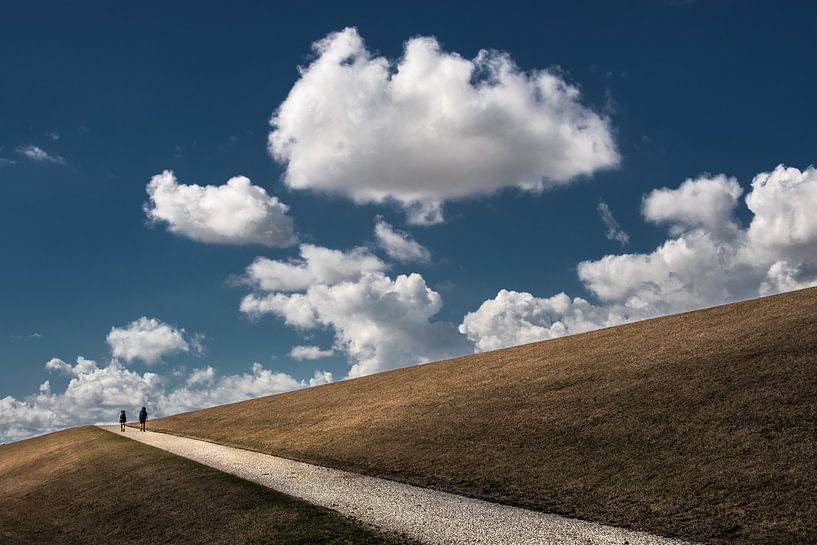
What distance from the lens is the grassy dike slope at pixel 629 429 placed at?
18.8m

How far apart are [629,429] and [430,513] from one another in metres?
12.0

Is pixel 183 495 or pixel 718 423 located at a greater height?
pixel 718 423

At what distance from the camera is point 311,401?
63438mm

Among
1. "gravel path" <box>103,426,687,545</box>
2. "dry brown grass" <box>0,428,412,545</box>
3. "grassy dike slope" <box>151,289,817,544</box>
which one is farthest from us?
"dry brown grass" <box>0,428,412,545</box>

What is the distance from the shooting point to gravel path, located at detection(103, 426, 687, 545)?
54.3 ft

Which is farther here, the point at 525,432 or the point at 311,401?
the point at 311,401

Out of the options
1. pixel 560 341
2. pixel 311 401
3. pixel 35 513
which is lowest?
pixel 35 513

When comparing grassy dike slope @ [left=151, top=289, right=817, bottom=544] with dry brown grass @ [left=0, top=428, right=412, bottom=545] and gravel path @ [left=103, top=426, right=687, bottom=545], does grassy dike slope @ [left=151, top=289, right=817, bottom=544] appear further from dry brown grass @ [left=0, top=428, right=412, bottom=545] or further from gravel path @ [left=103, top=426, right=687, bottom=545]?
dry brown grass @ [left=0, top=428, right=412, bottom=545]

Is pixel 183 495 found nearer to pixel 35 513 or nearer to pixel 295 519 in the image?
pixel 295 519

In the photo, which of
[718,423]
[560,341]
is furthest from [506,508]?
[560,341]

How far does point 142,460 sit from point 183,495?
14.1 meters

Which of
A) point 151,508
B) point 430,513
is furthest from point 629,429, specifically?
point 151,508

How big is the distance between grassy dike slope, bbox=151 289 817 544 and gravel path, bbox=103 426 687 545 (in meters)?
1.09

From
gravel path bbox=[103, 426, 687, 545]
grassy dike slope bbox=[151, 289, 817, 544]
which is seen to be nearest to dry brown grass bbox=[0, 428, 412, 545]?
gravel path bbox=[103, 426, 687, 545]
